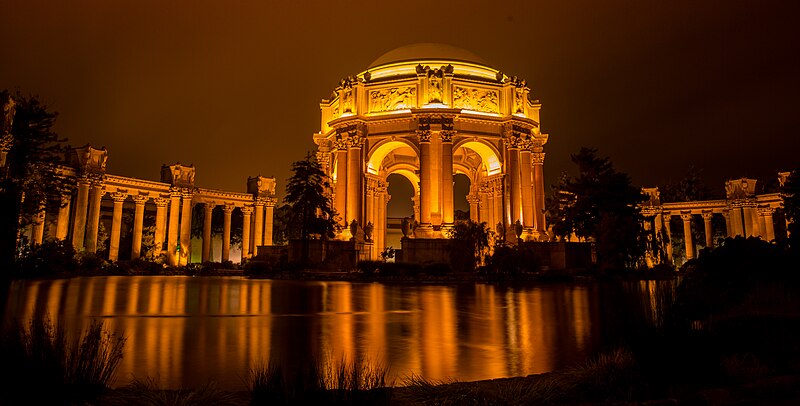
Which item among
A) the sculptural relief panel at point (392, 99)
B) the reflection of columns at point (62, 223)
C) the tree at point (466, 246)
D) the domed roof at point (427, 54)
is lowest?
the tree at point (466, 246)

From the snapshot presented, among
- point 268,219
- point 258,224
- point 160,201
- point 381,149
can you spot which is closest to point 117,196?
point 160,201

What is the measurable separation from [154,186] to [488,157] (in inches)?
1203

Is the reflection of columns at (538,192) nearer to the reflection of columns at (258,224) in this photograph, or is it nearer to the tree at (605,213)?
the tree at (605,213)

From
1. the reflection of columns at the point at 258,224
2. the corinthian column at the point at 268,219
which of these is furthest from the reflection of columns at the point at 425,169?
the corinthian column at the point at 268,219

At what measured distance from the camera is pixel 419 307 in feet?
38.8

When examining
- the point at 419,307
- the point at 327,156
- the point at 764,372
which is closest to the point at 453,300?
the point at 419,307

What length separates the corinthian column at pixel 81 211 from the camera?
1474 inches

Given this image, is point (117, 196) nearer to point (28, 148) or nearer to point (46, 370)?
point (28, 148)

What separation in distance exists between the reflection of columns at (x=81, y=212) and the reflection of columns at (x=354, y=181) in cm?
1992

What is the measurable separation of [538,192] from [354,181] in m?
16.8

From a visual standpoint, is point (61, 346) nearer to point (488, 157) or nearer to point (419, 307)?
point (419, 307)

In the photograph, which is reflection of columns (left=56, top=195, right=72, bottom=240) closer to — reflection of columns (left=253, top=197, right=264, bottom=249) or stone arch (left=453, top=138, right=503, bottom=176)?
reflection of columns (left=253, top=197, right=264, bottom=249)

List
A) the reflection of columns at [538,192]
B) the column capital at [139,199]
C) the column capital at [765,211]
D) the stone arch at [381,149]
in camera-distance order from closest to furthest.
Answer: the stone arch at [381,149] < the reflection of columns at [538,192] < the column capital at [139,199] < the column capital at [765,211]

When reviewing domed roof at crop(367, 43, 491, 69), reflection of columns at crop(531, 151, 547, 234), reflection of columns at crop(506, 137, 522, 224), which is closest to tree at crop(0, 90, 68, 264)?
domed roof at crop(367, 43, 491, 69)
